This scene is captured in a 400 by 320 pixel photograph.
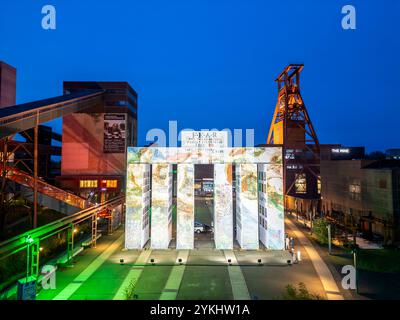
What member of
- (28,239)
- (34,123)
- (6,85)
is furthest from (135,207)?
(6,85)

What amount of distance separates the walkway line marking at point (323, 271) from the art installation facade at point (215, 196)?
11.1 ft

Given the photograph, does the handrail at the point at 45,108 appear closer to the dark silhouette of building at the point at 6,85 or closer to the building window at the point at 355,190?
the dark silhouette of building at the point at 6,85

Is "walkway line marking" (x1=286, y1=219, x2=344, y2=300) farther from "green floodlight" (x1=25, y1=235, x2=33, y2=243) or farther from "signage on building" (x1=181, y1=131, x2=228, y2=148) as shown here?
"green floodlight" (x1=25, y1=235, x2=33, y2=243)

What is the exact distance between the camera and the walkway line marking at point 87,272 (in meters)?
17.8

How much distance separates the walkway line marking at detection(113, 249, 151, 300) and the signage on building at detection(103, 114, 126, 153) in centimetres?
2889

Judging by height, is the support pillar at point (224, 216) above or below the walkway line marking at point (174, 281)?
above

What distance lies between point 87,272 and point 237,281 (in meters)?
12.8

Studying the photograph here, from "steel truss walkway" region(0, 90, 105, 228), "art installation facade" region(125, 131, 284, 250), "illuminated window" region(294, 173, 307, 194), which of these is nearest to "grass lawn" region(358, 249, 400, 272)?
"art installation facade" region(125, 131, 284, 250)

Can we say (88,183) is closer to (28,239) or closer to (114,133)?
(114,133)

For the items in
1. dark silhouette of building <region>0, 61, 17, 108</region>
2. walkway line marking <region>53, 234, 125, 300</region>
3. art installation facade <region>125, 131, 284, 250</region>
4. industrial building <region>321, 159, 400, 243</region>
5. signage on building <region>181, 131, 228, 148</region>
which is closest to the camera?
walkway line marking <region>53, 234, 125, 300</region>

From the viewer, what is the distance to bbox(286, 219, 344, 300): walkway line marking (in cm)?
1793

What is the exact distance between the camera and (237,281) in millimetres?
19969

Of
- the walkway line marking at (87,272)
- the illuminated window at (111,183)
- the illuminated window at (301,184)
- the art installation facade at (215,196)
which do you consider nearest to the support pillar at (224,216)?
the art installation facade at (215,196)
